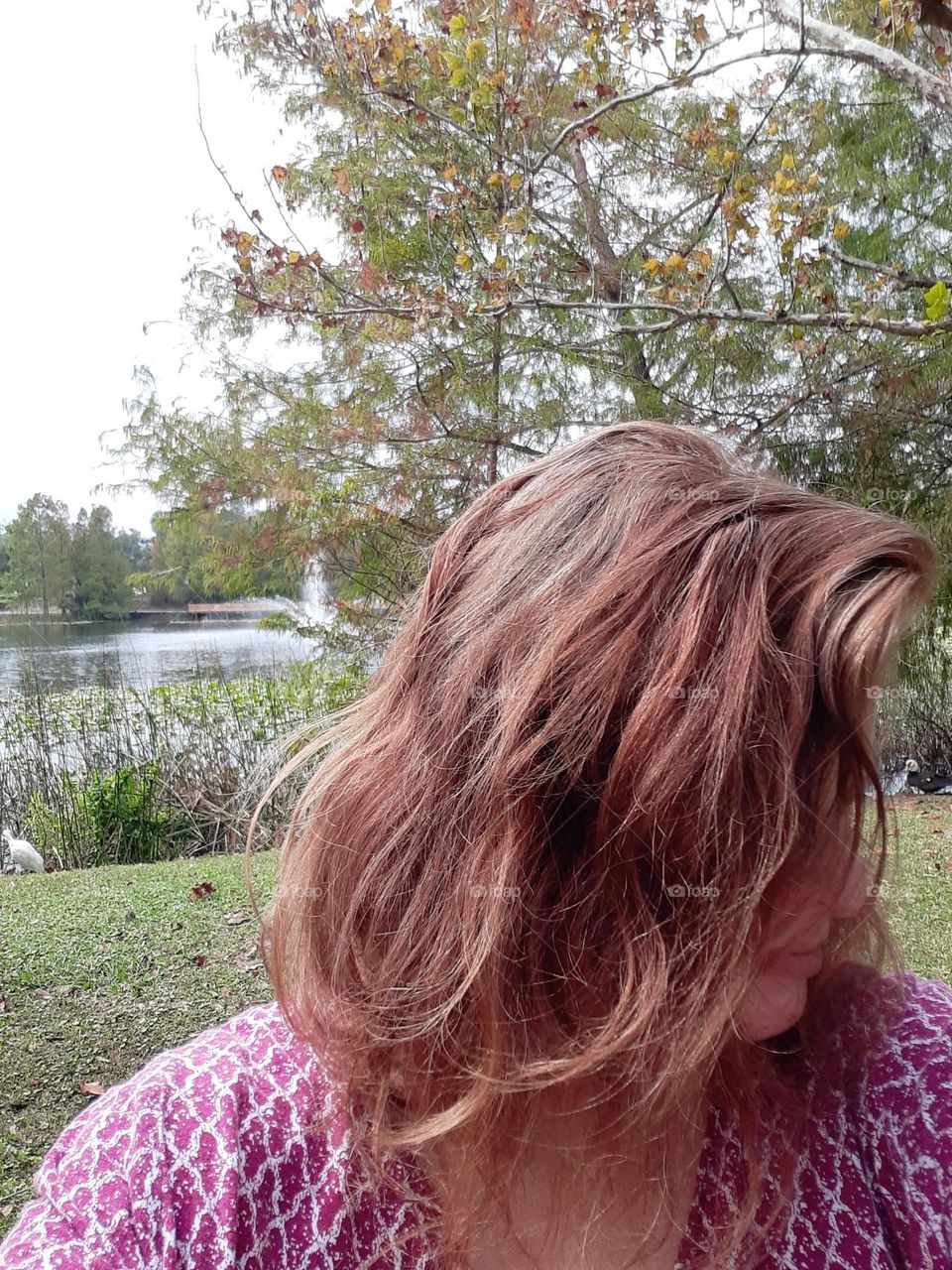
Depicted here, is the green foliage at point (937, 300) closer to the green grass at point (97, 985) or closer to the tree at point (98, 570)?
the green grass at point (97, 985)

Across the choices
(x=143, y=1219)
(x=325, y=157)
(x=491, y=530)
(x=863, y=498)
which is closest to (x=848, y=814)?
(x=491, y=530)

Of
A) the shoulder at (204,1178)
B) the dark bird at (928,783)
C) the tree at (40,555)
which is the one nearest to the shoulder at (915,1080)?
the shoulder at (204,1178)

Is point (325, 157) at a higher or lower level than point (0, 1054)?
higher

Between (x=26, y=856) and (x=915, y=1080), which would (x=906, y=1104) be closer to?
(x=915, y=1080)

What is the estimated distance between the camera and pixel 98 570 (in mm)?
5852

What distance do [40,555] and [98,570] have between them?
2.43 feet

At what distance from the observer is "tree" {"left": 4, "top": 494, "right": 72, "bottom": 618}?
5887 mm

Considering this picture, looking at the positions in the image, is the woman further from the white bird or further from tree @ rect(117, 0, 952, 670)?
the white bird

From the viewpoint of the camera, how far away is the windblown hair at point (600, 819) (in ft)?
1.98

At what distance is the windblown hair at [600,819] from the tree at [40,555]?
238 inches

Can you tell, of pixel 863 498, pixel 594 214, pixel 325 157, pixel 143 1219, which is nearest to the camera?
pixel 143 1219

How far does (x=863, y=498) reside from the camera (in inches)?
124

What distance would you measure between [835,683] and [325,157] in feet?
15.0

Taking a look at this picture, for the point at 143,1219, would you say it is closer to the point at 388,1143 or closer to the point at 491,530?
the point at 388,1143
